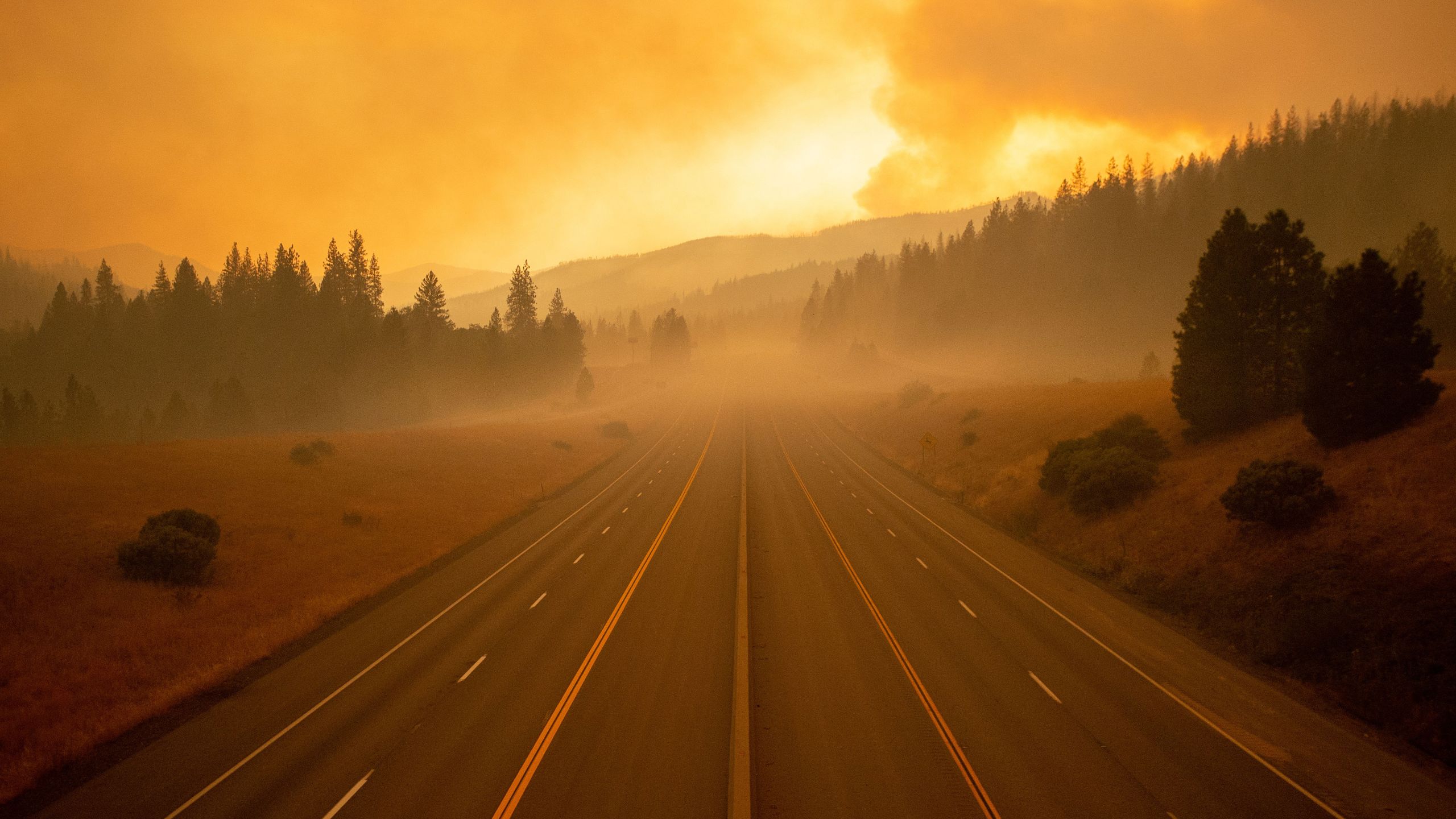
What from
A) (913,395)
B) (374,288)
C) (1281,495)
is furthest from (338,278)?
(1281,495)

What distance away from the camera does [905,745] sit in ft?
36.7

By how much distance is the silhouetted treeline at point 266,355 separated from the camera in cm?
7738

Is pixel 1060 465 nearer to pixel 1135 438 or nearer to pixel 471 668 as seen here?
pixel 1135 438

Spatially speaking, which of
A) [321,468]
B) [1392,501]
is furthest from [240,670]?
[1392,501]

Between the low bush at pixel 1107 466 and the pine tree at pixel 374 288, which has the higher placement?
the pine tree at pixel 374 288

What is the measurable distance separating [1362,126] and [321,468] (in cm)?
19252

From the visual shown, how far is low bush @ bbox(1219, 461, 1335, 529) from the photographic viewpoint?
17625mm

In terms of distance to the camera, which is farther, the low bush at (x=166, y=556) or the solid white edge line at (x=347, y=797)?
the low bush at (x=166, y=556)

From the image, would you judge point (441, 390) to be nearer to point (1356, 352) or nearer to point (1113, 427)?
point (1113, 427)

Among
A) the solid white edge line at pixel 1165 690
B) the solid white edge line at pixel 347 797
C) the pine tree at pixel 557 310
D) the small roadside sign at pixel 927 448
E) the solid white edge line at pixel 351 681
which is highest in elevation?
the pine tree at pixel 557 310

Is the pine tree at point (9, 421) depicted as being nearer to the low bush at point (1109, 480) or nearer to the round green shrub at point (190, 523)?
the round green shrub at point (190, 523)

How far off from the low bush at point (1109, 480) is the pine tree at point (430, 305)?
96490mm

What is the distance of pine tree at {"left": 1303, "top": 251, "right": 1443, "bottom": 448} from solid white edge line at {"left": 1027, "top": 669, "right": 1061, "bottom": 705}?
1550 cm

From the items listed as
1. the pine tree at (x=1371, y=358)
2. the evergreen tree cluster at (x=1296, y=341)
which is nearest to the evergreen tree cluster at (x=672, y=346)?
the evergreen tree cluster at (x=1296, y=341)
